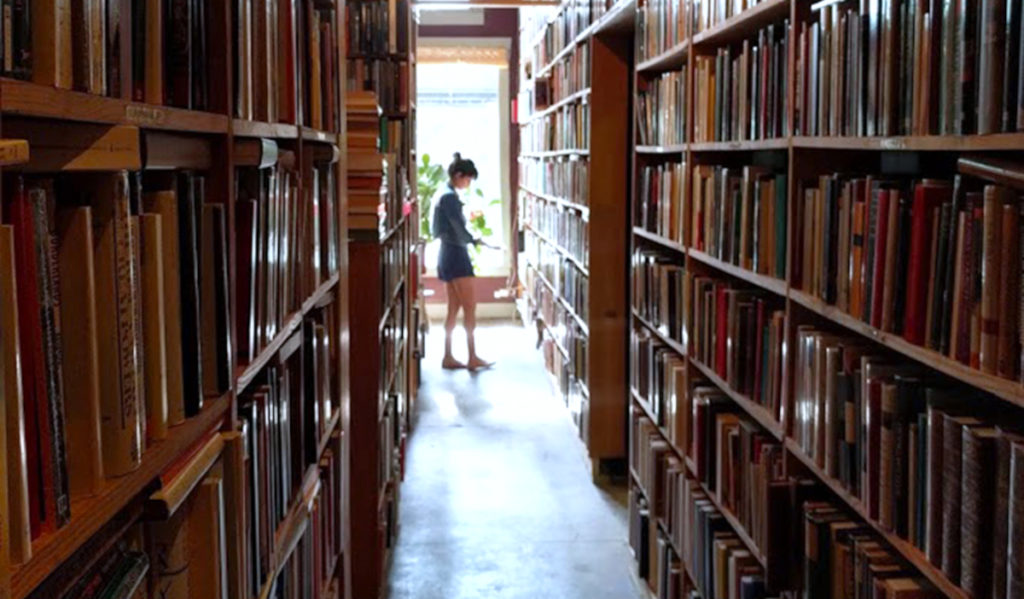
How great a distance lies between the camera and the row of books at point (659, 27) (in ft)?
11.1

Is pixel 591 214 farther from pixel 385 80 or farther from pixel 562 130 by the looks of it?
pixel 385 80

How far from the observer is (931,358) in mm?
1611

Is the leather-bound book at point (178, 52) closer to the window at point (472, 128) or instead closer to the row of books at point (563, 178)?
the row of books at point (563, 178)

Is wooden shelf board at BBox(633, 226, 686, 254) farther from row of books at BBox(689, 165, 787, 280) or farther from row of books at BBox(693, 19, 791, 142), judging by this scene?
row of books at BBox(693, 19, 791, 142)

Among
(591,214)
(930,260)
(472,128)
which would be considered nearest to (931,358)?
(930,260)

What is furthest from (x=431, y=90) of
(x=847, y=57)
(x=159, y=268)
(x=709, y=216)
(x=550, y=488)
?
(x=159, y=268)

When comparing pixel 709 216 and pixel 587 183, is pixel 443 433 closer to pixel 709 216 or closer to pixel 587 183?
pixel 587 183

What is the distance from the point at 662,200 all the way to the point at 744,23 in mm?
→ 1066

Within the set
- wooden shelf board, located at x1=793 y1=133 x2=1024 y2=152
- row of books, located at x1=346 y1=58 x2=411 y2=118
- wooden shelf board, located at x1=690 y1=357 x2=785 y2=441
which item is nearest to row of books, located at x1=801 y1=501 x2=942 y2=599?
Result: wooden shelf board, located at x1=690 y1=357 x2=785 y2=441

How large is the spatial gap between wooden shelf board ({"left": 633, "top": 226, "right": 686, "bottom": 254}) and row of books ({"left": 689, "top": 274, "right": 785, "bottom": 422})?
21 centimetres

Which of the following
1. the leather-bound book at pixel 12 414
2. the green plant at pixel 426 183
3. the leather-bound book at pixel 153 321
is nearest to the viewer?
the leather-bound book at pixel 12 414

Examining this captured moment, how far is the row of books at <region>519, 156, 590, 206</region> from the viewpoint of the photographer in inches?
214

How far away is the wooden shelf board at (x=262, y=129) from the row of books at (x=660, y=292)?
1662 mm

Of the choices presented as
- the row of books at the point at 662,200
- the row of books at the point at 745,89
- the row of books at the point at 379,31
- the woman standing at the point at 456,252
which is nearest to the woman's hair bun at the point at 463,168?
the woman standing at the point at 456,252
